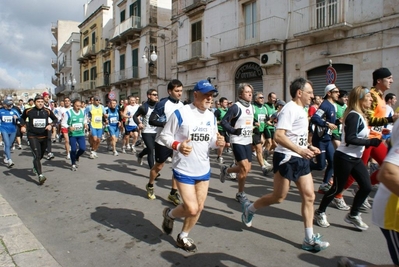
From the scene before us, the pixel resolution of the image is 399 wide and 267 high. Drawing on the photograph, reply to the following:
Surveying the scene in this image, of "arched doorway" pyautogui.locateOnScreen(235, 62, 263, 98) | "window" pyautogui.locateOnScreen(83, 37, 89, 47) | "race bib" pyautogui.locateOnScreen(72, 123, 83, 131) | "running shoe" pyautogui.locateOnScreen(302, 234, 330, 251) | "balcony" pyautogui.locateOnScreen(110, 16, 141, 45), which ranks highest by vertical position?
"window" pyautogui.locateOnScreen(83, 37, 89, 47)

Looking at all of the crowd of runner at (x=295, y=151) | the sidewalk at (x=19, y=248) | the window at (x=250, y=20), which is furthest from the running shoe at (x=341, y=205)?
the window at (x=250, y=20)

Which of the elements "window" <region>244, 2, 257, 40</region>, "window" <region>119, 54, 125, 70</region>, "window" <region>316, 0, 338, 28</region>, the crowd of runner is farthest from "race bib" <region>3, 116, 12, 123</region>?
"window" <region>119, 54, 125, 70</region>

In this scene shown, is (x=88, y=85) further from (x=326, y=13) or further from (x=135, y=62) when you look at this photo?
(x=326, y=13)

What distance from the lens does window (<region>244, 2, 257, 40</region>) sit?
18.6 m

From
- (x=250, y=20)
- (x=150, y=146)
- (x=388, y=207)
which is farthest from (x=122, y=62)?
(x=388, y=207)

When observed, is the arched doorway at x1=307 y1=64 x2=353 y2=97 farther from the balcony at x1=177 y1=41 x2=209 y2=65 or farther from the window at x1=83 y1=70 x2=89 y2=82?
the window at x1=83 y1=70 x2=89 y2=82

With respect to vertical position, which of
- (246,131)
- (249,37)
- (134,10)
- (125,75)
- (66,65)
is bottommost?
(246,131)

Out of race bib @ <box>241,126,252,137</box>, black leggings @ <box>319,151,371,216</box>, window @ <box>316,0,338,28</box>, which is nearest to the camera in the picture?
A: black leggings @ <box>319,151,371,216</box>

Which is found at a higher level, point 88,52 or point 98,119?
point 88,52

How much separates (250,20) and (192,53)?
205 inches

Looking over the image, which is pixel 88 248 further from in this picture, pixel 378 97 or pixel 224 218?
pixel 378 97

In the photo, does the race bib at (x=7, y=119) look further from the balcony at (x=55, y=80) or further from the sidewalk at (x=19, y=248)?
the balcony at (x=55, y=80)

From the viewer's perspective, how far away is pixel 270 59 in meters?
17.0

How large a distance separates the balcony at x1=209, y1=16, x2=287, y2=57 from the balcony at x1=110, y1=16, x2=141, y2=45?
11026mm
